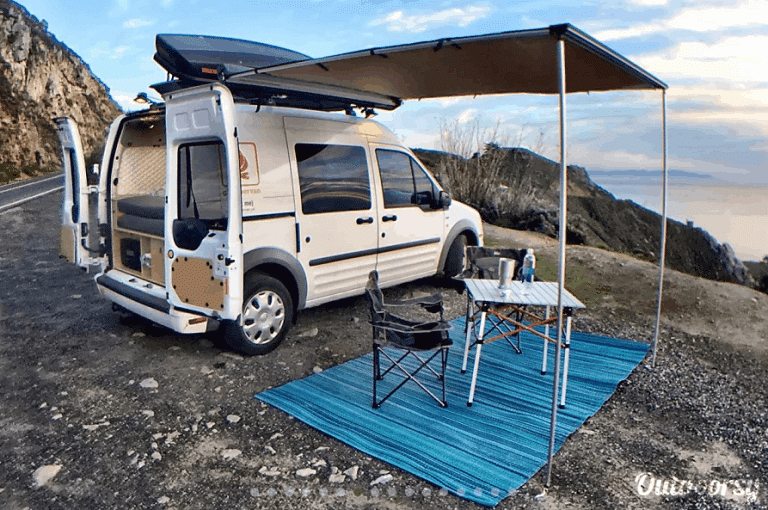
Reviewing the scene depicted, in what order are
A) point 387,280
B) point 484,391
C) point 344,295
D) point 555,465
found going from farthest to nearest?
point 387,280 → point 344,295 → point 484,391 → point 555,465

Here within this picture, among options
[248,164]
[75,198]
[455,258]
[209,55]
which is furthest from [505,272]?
[75,198]

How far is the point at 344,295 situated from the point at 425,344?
174 cm

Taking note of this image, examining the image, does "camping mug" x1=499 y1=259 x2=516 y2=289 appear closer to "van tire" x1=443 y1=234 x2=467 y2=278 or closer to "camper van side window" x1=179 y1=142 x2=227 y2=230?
"camper van side window" x1=179 y1=142 x2=227 y2=230

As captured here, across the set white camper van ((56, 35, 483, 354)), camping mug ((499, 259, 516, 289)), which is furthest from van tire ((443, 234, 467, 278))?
camping mug ((499, 259, 516, 289))

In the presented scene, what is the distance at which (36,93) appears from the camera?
32.0 metres

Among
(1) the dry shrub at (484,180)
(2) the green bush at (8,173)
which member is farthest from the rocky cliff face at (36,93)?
(1) the dry shrub at (484,180)

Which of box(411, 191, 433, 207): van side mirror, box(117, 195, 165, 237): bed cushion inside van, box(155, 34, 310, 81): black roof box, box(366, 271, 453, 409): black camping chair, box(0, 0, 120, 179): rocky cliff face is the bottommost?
box(366, 271, 453, 409): black camping chair

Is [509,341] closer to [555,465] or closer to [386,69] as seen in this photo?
[555,465]

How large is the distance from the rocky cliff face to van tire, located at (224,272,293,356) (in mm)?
26749

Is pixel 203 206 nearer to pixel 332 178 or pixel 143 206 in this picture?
pixel 143 206

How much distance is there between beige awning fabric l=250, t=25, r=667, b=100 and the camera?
3518 millimetres

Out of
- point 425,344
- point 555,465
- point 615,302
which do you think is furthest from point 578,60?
point 615,302

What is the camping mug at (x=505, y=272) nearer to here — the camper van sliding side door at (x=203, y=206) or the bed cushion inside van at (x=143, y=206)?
the camper van sliding side door at (x=203, y=206)

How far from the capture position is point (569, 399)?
13.9ft
